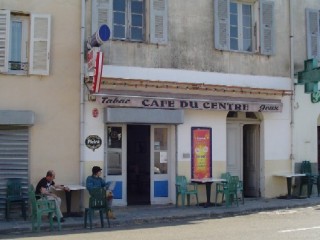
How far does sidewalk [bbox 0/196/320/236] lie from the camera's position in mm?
12308

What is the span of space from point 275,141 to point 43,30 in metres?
8.30

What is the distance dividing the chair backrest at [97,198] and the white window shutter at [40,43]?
366cm

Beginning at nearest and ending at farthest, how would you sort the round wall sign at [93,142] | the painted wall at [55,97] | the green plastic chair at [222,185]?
the painted wall at [55,97] → the round wall sign at [93,142] → the green plastic chair at [222,185]

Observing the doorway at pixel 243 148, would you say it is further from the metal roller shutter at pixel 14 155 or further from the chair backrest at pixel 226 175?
the metal roller shutter at pixel 14 155

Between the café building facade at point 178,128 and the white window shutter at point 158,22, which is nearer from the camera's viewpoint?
the café building facade at point 178,128

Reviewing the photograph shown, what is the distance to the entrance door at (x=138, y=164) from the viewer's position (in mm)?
15477

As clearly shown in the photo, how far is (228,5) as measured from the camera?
16.4 m

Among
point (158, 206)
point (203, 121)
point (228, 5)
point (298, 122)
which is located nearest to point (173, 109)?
point (203, 121)

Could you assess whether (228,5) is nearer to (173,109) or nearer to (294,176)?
(173,109)

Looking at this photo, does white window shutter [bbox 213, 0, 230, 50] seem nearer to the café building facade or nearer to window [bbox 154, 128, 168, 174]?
the café building facade

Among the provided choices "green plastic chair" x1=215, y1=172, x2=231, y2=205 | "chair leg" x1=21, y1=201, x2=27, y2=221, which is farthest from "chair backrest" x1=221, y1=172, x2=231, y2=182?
"chair leg" x1=21, y1=201, x2=27, y2=221

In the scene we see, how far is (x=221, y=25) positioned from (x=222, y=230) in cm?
714

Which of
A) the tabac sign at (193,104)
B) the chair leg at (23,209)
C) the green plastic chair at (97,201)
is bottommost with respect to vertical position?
the chair leg at (23,209)

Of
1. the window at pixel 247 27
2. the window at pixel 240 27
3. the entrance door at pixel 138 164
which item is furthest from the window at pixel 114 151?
the window at pixel 240 27
